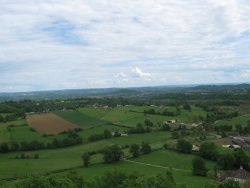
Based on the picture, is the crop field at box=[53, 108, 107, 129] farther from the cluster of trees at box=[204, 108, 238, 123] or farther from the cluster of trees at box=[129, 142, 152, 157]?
the cluster of trees at box=[204, 108, 238, 123]

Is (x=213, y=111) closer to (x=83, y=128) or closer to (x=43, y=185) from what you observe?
(x=83, y=128)

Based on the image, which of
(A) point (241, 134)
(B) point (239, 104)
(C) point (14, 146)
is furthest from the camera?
(B) point (239, 104)

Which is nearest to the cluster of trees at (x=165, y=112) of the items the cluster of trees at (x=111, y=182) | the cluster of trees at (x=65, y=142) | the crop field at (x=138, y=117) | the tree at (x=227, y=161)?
the crop field at (x=138, y=117)

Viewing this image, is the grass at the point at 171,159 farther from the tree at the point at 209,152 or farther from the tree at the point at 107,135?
the tree at the point at 107,135

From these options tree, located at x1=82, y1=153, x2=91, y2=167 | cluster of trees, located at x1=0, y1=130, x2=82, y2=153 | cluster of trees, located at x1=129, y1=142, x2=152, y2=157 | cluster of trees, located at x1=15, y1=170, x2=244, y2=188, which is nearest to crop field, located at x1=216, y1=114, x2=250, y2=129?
cluster of trees, located at x1=129, y1=142, x2=152, y2=157

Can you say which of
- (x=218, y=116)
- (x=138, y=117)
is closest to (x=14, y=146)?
(x=138, y=117)

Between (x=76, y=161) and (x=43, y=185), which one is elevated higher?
(x=43, y=185)

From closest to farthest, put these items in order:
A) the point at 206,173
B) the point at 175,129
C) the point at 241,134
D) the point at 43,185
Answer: the point at 43,185 < the point at 206,173 < the point at 241,134 < the point at 175,129

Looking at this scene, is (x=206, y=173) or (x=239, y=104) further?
(x=239, y=104)

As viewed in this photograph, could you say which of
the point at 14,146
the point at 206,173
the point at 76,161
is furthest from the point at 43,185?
the point at 14,146
